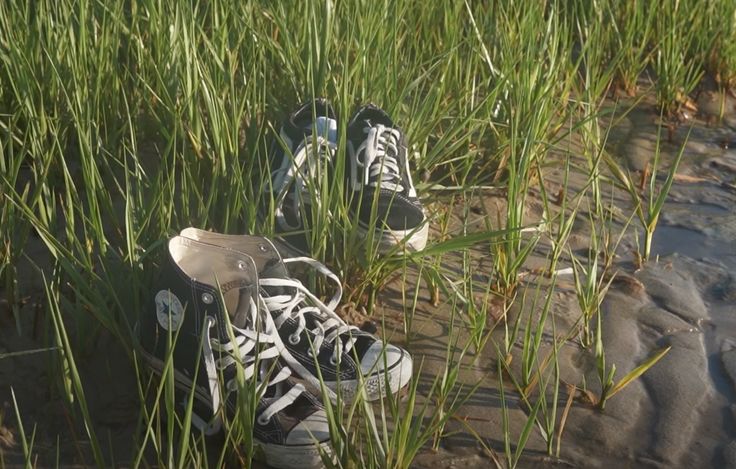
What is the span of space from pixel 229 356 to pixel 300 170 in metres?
0.63

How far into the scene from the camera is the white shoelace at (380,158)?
251 cm

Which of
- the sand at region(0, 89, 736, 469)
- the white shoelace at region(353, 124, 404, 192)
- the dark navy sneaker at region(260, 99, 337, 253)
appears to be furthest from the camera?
A: the white shoelace at region(353, 124, 404, 192)

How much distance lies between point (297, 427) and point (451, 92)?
152 centimetres

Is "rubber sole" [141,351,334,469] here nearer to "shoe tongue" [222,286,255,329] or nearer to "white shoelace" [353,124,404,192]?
"shoe tongue" [222,286,255,329]

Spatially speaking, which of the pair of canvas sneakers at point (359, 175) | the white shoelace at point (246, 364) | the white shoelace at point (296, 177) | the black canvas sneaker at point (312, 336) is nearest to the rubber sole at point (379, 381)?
the black canvas sneaker at point (312, 336)

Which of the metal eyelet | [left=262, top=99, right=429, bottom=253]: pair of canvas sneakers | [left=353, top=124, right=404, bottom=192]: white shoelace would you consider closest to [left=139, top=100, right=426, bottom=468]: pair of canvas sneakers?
the metal eyelet

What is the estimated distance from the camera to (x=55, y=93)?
101 inches

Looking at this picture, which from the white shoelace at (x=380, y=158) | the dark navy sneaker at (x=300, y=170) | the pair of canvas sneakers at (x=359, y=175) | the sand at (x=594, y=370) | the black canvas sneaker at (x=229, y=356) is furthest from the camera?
the white shoelace at (x=380, y=158)

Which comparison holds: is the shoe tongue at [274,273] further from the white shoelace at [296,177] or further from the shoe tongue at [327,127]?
the shoe tongue at [327,127]

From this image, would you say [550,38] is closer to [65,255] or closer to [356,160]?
[356,160]

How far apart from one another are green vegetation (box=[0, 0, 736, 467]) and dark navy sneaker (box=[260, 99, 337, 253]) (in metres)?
0.05

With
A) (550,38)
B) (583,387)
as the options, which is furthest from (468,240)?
(550,38)

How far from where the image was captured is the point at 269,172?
2.14 metres

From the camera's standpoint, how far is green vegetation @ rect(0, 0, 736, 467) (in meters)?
1.97
